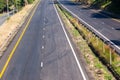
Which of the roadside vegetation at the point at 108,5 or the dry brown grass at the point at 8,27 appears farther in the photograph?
the roadside vegetation at the point at 108,5

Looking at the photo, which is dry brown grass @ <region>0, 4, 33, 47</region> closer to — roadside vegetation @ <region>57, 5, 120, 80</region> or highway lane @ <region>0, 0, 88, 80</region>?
highway lane @ <region>0, 0, 88, 80</region>

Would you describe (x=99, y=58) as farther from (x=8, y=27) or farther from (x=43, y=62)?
(x=8, y=27)

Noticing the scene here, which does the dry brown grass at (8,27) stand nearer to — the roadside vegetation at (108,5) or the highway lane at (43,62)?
the highway lane at (43,62)

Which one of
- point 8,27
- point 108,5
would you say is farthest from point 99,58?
point 108,5

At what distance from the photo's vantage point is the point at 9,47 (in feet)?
117

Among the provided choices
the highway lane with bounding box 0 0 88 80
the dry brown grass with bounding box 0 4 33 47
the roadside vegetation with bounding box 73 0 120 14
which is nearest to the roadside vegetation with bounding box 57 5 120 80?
the highway lane with bounding box 0 0 88 80

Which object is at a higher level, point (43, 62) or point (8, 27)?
point (43, 62)

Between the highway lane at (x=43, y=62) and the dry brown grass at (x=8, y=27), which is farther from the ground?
the highway lane at (x=43, y=62)

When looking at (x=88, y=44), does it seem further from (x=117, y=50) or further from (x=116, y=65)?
(x=116, y=65)

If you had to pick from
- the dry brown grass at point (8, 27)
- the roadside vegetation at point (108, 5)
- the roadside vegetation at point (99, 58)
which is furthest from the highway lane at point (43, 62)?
the roadside vegetation at point (108, 5)

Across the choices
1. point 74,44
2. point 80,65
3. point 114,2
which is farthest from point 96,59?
point 114,2

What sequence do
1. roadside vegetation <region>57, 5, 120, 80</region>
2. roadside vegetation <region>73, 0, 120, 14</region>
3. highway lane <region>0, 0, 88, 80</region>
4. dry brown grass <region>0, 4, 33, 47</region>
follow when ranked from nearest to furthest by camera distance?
roadside vegetation <region>57, 5, 120, 80</region>
highway lane <region>0, 0, 88, 80</region>
dry brown grass <region>0, 4, 33, 47</region>
roadside vegetation <region>73, 0, 120, 14</region>

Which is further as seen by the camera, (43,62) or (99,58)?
(43,62)

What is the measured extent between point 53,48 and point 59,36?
8.19 metres
